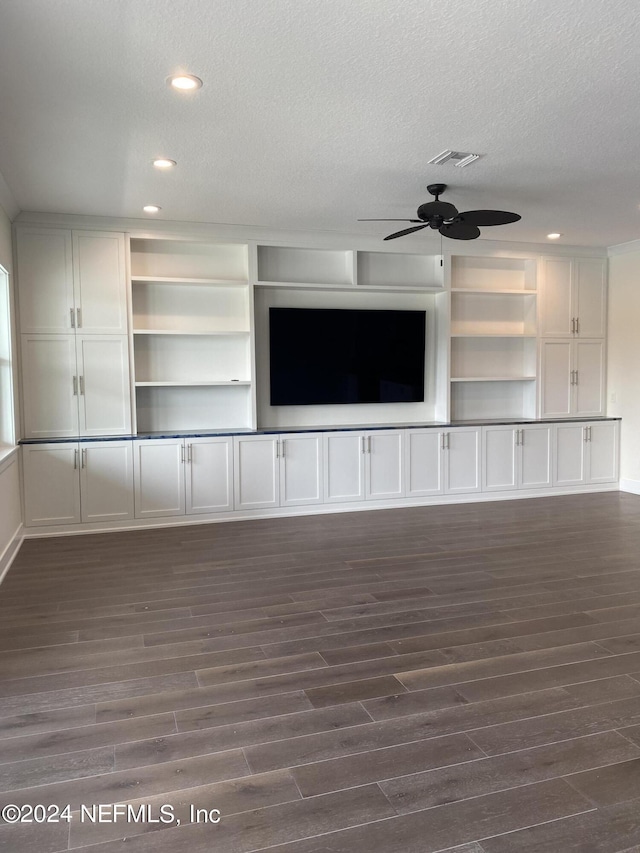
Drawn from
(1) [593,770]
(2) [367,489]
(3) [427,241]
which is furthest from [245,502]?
(1) [593,770]

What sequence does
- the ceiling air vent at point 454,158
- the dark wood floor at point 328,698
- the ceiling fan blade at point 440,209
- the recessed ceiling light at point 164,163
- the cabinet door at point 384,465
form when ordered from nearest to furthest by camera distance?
the dark wood floor at point 328,698 → the ceiling air vent at point 454,158 → the recessed ceiling light at point 164,163 → the ceiling fan blade at point 440,209 → the cabinet door at point 384,465

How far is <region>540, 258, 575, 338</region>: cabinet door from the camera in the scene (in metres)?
6.95

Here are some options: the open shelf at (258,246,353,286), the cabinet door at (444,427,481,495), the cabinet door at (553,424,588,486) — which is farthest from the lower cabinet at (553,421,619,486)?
the open shelf at (258,246,353,286)

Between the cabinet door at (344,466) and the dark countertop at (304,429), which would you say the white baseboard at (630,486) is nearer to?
the dark countertop at (304,429)

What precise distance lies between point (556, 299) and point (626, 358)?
3.38 ft

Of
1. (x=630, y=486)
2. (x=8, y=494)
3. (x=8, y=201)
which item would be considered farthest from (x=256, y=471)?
(x=630, y=486)

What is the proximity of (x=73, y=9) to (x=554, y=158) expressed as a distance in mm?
2908

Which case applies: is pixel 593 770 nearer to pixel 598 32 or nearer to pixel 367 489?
pixel 598 32

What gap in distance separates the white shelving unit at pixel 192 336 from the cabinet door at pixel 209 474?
0.50 meters

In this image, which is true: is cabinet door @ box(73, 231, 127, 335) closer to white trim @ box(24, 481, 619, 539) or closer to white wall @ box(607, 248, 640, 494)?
white trim @ box(24, 481, 619, 539)

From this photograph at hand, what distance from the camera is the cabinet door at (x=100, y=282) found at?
5445 millimetres

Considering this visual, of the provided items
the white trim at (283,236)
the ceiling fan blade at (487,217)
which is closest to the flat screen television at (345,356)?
the white trim at (283,236)

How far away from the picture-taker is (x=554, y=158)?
156 inches

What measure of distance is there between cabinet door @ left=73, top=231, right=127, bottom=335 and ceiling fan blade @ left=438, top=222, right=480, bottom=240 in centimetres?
288
